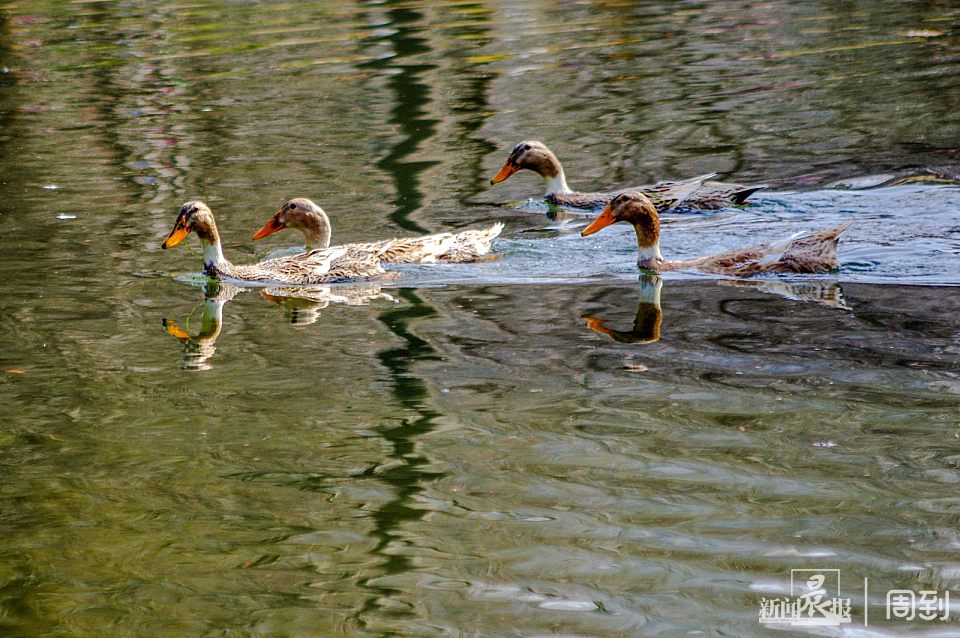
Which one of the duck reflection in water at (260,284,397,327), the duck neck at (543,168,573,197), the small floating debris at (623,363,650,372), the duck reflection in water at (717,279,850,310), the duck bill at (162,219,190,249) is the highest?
the small floating debris at (623,363,650,372)

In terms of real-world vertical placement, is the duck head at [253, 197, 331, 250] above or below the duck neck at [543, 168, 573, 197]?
above

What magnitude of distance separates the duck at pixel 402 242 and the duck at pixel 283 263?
0.28 feet

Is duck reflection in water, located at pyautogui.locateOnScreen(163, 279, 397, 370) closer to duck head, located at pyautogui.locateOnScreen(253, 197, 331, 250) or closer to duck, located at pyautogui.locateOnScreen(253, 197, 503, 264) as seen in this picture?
duck, located at pyautogui.locateOnScreen(253, 197, 503, 264)

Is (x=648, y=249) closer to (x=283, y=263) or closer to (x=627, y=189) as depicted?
(x=627, y=189)

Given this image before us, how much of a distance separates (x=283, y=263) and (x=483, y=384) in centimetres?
387

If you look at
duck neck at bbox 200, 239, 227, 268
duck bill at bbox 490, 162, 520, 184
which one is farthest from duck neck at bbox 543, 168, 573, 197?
duck neck at bbox 200, 239, 227, 268

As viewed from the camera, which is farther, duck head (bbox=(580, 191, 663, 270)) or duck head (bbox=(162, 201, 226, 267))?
duck head (bbox=(162, 201, 226, 267))

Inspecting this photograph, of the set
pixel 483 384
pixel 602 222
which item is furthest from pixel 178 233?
pixel 483 384

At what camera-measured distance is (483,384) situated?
276 inches

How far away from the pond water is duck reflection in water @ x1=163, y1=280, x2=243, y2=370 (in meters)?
0.04

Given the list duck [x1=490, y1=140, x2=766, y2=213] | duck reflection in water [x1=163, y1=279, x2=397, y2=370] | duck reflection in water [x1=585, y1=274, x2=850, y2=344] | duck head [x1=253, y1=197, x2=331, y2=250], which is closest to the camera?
duck reflection in water [x1=585, y1=274, x2=850, y2=344]

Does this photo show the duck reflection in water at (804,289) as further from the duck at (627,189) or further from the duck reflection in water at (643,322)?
the duck at (627,189)

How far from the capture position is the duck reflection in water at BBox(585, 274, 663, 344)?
309 inches

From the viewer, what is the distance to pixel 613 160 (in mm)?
14242
